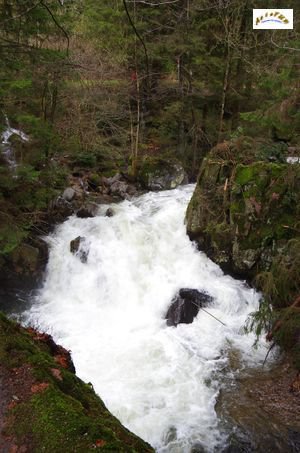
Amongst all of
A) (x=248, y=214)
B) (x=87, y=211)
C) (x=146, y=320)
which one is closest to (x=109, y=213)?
(x=87, y=211)

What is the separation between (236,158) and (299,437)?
7.43 meters

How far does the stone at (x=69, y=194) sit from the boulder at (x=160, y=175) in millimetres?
3411

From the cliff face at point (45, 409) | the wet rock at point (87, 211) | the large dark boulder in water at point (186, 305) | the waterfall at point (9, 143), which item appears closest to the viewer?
the cliff face at point (45, 409)

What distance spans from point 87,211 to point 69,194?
4.15 ft

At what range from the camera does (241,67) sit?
17.2 m

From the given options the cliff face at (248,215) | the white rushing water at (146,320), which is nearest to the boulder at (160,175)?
the white rushing water at (146,320)

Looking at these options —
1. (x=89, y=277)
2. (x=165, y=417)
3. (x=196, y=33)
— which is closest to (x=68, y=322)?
(x=89, y=277)

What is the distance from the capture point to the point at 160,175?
53.5ft

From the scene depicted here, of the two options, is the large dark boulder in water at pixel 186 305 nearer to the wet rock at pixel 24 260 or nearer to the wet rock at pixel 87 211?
the wet rock at pixel 24 260

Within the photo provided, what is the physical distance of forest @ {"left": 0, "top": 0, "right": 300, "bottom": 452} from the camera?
8.20m

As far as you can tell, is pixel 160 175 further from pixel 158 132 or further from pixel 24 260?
pixel 24 260

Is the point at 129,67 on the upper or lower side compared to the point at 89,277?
upper

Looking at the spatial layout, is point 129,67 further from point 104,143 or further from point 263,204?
point 263,204

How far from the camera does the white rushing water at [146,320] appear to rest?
6559mm
